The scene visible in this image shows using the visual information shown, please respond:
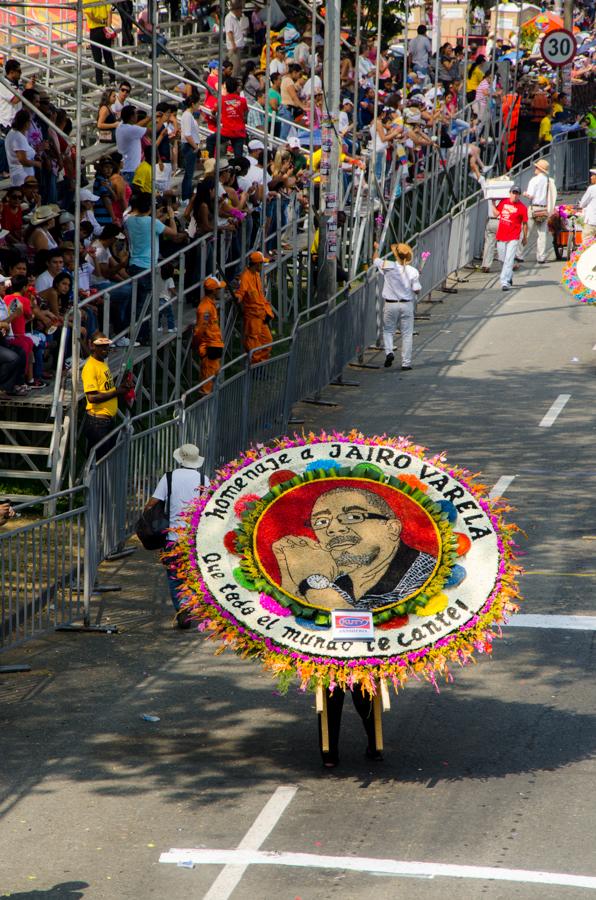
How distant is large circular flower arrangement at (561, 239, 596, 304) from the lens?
22391 millimetres

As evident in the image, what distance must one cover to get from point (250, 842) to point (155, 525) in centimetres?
412

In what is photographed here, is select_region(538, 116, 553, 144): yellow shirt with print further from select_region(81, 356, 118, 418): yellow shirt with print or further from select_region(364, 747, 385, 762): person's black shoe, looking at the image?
select_region(364, 747, 385, 762): person's black shoe

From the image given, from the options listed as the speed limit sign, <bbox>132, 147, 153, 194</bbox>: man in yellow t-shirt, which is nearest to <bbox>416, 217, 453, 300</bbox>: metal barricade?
<bbox>132, 147, 153, 194</bbox>: man in yellow t-shirt

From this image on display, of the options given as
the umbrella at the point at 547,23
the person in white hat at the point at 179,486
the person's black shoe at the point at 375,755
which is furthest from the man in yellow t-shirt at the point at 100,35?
the umbrella at the point at 547,23

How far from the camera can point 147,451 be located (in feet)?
51.4

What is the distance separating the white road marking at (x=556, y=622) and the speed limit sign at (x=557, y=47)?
27047mm

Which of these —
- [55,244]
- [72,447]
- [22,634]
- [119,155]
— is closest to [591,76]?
[119,155]

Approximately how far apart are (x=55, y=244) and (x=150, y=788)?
1027cm

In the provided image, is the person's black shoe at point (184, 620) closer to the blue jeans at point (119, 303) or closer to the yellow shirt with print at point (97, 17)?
the blue jeans at point (119, 303)

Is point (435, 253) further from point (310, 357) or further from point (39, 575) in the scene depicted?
point (39, 575)

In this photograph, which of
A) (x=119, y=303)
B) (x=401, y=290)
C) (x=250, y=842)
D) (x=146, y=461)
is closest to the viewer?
(x=250, y=842)

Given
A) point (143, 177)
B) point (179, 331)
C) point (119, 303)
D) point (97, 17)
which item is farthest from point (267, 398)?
point (97, 17)

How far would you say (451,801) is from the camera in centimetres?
997

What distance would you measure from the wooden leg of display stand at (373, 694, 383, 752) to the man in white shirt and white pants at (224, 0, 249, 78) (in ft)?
70.3
